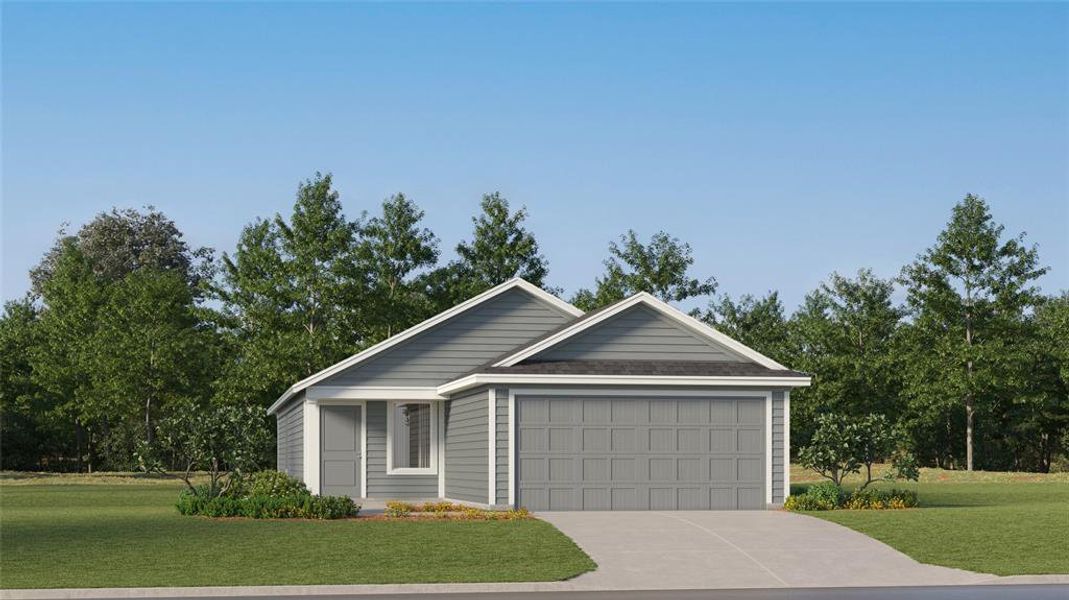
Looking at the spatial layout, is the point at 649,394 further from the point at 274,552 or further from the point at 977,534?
the point at 274,552

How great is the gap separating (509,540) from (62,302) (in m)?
57.7

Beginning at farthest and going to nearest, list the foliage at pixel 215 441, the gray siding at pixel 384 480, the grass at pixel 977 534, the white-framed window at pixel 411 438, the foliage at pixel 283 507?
the white-framed window at pixel 411 438
the gray siding at pixel 384 480
the foliage at pixel 215 441
the foliage at pixel 283 507
the grass at pixel 977 534

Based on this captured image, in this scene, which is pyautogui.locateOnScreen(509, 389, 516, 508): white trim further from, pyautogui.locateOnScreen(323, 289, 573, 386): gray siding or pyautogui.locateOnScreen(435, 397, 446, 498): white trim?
pyautogui.locateOnScreen(323, 289, 573, 386): gray siding

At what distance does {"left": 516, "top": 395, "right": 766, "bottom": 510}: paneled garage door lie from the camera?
2994cm

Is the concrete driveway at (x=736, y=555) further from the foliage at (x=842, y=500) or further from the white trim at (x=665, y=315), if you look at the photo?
the white trim at (x=665, y=315)

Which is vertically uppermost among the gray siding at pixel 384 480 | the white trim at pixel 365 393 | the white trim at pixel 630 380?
the white trim at pixel 630 380

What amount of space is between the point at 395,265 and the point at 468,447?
2931cm

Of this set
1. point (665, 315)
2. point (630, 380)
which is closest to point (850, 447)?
point (630, 380)

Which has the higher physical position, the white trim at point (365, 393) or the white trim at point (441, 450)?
the white trim at point (365, 393)

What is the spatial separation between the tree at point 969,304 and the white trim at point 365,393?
2987 cm

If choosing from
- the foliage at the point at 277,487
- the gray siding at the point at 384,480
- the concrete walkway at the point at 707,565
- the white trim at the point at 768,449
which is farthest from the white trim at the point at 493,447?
the gray siding at the point at 384,480

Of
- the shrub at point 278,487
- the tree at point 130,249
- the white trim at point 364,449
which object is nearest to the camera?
the shrub at point 278,487

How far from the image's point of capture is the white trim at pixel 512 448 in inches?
1168

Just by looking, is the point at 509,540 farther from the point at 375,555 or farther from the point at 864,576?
the point at 864,576
